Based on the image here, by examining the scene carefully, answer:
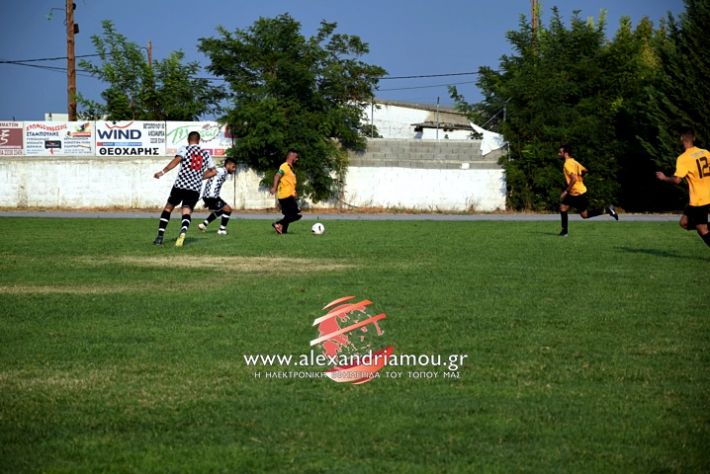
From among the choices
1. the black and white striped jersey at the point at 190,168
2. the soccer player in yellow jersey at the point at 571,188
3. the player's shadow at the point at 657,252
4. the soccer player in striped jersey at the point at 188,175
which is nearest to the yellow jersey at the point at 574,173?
the soccer player in yellow jersey at the point at 571,188

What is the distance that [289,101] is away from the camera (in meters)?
36.6

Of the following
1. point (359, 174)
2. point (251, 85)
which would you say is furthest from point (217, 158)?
point (359, 174)

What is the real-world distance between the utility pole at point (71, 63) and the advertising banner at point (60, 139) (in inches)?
95.1

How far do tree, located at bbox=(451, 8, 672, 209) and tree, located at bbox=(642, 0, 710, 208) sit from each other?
2.32 m

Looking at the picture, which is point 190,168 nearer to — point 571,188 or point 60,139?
point 571,188

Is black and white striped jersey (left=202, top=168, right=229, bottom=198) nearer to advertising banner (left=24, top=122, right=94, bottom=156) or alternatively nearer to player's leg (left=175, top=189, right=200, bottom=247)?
player's leg (left=175, top=189, right=200, bottom=247)

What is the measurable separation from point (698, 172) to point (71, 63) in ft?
104

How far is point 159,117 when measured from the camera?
130 feet

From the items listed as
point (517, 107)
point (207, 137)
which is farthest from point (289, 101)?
point (517, 107)

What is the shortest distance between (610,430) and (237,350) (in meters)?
3.09

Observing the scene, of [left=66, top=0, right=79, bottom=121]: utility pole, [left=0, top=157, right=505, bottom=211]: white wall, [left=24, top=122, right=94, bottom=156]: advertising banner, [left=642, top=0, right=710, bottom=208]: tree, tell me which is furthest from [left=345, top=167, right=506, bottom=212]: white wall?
[left=66, top=0, right=79, bottom=121]: utility pole

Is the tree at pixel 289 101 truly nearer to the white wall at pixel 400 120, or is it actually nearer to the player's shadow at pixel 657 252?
the white wall at pixel 400 120

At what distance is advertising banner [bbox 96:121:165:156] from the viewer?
37219mm

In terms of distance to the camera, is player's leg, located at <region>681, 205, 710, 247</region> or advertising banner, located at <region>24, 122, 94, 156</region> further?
advertising banner, located at <region>24, 122, 94, 156</region>
